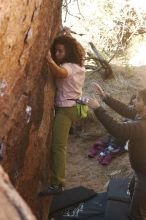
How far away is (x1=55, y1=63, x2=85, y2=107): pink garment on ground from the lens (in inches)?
179

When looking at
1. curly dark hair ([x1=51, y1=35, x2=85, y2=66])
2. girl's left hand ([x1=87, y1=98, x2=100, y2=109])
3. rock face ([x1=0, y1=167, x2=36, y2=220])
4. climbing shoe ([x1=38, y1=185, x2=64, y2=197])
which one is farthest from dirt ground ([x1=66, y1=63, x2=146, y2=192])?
rock face ([x1=0, y1=167, x2=36, y2=220])

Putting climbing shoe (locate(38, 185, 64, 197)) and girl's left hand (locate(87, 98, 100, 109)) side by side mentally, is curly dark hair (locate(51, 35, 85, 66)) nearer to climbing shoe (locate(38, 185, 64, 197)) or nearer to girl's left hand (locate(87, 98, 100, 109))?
girl's left hand (locate(87, 98, 100, 109))

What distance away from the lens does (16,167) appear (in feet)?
13.1

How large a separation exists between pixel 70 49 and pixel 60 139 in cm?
95

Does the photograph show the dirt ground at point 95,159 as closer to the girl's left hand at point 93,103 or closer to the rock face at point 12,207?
the girl's left hand at point 93,103

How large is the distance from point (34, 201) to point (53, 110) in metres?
0.97

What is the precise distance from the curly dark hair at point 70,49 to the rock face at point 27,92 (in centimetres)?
10

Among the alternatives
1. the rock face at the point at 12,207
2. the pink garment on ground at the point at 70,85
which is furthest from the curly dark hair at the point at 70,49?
the rock face at the point at 12,207

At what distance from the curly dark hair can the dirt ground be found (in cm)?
316

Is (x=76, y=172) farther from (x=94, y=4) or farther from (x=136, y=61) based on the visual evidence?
(x=94, y=4)

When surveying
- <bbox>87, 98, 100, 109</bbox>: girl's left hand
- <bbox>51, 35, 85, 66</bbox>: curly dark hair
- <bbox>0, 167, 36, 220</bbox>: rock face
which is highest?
<bbox>51, 35, 85, 66</bbox>: curly dark hair

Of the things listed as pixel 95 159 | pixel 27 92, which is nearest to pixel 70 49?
pixel 27 92

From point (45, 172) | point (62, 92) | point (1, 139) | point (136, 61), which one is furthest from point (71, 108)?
point (136, 61)

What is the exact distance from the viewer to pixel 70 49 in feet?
14.8
